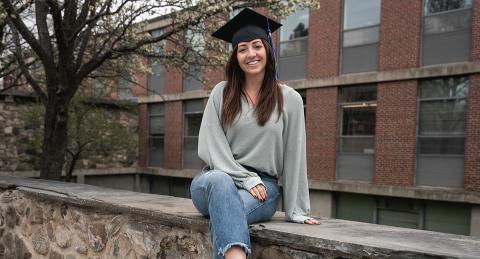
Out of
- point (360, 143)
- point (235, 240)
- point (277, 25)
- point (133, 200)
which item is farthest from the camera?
point (360, 143)

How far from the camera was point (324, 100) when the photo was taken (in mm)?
15914

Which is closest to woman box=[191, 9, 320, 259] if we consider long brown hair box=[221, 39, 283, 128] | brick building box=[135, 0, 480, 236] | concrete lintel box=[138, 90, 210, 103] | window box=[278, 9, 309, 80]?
long brown hair box=[221, 39, 283, 128]

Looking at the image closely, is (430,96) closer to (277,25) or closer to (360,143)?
(360,143)

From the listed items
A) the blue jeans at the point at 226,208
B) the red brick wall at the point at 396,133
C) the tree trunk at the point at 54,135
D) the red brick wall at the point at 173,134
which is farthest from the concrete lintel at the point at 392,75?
the blue jeans at the point at 226,208

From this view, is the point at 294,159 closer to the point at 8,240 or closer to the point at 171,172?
the point at 8,240

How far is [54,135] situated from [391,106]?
10.7 meters

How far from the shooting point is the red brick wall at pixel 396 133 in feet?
45.5

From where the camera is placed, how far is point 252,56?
2631 mm

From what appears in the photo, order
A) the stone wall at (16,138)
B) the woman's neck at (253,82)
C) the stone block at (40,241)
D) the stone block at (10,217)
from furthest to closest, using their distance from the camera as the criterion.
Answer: the stone wall at (16,138), the stone block at (10,217), the stone block at (40,241), the woman's neck at (253,82)

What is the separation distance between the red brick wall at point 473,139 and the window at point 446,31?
99 cm

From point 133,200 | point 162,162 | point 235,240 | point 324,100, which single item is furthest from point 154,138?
point 235,240

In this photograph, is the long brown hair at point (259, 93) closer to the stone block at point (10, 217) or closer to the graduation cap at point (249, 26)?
the graduation cap at point (249, 26)

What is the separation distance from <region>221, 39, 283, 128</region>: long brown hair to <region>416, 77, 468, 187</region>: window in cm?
1207

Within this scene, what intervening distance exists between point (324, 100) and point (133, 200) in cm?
1309
